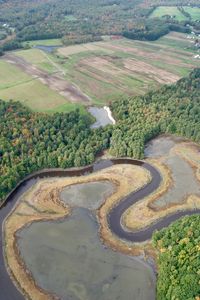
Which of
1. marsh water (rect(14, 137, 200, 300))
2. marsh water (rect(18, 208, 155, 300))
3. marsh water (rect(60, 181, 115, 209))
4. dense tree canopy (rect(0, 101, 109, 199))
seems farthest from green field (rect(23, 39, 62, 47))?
marsh water (rect(18, 208, 155, 300))

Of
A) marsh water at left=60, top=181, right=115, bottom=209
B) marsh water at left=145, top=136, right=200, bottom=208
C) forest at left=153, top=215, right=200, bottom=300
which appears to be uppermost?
forest at left=153, top=215, right=200, bottom=300

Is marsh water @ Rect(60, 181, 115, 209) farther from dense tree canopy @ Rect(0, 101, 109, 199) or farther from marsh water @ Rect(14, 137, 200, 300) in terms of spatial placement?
dense tree canopy @ Rect(0, 101, 109, 199)

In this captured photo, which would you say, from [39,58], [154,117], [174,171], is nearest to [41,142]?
[174,171]

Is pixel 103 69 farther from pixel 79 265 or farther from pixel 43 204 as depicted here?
pixel 79 265

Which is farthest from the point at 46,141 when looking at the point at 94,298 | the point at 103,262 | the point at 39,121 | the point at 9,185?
the point at 94,298

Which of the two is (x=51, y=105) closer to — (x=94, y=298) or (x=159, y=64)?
(x=159, y=64)
